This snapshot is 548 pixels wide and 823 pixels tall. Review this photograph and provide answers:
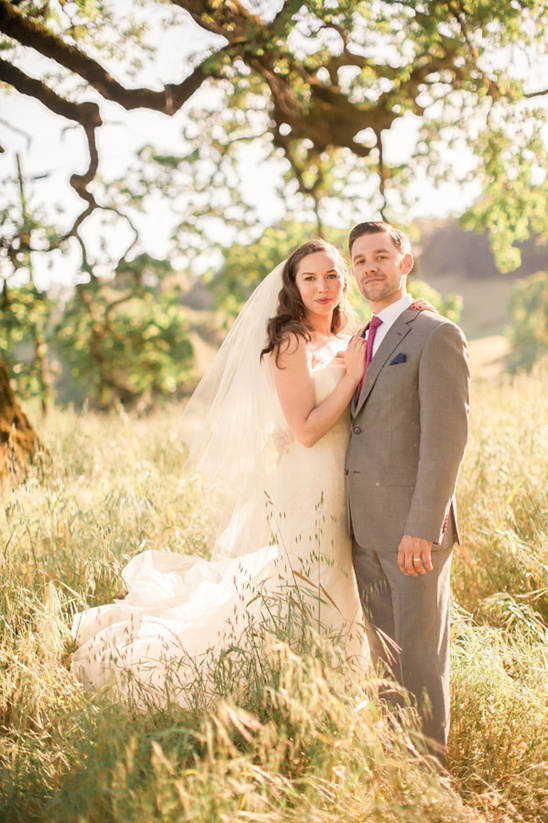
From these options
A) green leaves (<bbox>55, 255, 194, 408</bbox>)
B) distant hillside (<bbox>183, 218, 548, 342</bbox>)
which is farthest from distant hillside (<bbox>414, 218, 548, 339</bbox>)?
green leaves (<bbox>55, 255, 194, 408</bbox>)

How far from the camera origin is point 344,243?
34.9ft

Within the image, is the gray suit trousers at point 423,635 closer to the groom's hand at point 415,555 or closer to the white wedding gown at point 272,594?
the groom's hand at point 415,555

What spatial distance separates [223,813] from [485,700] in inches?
65.8

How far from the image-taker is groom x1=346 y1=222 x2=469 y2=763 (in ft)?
8.60

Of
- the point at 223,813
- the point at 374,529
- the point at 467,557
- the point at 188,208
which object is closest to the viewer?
the point at 223,813

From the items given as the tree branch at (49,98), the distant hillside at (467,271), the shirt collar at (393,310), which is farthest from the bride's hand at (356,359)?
the distant hillside at (467,271)

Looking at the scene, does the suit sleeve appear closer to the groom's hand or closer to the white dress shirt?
the groom's hand

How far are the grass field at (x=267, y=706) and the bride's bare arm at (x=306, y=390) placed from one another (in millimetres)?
1066

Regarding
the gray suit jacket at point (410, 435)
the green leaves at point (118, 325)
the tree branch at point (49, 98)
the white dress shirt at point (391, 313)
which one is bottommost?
the gray suit jacket at point (410, 435)

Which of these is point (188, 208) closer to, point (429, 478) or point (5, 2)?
point (5, 2)

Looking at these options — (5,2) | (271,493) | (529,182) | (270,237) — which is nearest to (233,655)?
(271,493)

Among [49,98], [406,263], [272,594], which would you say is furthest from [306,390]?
[49,98]

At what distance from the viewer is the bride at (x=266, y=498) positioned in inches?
118

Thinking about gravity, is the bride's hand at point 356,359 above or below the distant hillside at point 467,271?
below
